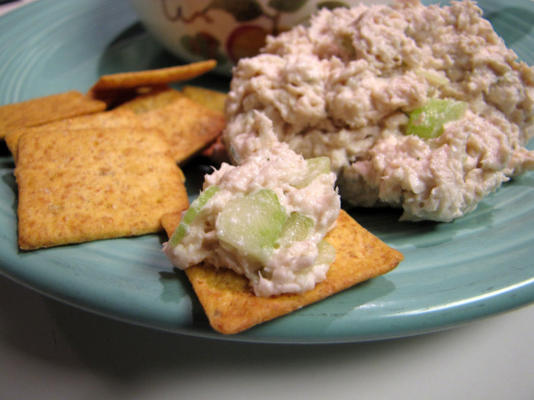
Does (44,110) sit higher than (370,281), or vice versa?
(44,110)

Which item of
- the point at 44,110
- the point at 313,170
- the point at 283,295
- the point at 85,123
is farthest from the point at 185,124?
the point at 283,295

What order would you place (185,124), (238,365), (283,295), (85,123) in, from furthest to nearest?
(185,124)
(85,123)
(238,365)
(283,295)

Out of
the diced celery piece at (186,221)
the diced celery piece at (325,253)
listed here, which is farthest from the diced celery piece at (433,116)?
the diced celery piece at (186,221)

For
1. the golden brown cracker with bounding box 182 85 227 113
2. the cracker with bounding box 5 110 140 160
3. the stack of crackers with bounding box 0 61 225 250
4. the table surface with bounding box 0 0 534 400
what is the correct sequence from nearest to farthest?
the table surface with bounding box 0 0 534 400
the stack of crackers with bounding box 0 61 225 250
the cracker with bounding box 5 110 140 160
the golden brown cracker with bounding box 182 85 227 113

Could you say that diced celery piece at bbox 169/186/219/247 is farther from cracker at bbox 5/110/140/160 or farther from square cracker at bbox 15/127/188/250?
cracker at bbox 5/110/140/160

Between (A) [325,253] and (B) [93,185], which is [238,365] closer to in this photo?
(A) [325,253]

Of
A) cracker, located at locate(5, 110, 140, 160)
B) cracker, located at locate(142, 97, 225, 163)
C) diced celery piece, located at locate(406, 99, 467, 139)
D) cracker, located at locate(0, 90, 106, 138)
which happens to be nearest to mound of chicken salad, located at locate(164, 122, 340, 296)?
diced celery piece, located at locate(406, 99, 467, 139)

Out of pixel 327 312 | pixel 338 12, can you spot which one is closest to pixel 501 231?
pixel 327 312
